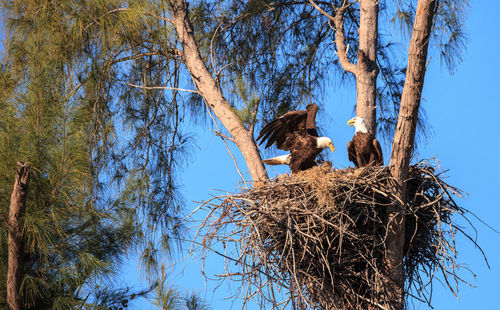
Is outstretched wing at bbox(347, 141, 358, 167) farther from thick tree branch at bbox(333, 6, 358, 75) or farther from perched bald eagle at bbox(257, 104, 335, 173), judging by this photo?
thick tree branch at bbox(333, 6, 358, 75)

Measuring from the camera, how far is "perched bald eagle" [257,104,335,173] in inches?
165

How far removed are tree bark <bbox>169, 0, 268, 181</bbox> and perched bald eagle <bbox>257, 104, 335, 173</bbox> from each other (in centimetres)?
12

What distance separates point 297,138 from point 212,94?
83 cm

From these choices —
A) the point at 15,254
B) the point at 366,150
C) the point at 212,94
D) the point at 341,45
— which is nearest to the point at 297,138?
the point at 366,150

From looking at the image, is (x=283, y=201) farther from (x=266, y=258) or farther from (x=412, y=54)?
(x=412, y=54)

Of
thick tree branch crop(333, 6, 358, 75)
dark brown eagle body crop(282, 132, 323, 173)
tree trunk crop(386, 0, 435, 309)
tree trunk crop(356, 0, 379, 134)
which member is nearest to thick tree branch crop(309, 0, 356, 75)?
thick tree branch crop(333, 6, 358, 75)

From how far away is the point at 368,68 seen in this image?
4.68 m

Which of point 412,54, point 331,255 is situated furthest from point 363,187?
point 412,54

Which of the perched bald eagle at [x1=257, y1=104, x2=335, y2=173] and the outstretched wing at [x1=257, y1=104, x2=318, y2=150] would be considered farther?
the outstretched wing at [x1=257, y1=104, x2=318, y2=150]

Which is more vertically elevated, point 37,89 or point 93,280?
point 37,89

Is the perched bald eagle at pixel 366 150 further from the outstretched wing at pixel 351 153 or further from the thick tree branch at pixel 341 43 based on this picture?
the thick tree branch at pixel 341 43

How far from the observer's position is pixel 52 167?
17.5 ft

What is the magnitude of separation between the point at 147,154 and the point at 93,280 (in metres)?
1.13

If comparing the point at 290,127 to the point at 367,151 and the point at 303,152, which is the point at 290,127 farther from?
the point at 367,151
